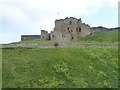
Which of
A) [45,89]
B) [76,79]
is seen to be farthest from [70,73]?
[45,89]

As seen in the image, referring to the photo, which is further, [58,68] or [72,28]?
[72,28]

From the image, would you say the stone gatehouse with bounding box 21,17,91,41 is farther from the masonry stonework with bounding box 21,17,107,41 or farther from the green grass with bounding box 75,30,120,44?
the green grass with bounding box 75,30,120,44

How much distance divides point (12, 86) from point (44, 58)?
10.8m

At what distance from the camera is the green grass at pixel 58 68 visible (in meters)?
49.4

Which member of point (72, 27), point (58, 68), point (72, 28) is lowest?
point (58, 68)

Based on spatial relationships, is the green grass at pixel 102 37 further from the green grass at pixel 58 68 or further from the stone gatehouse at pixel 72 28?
the green grass at pixel 58 68

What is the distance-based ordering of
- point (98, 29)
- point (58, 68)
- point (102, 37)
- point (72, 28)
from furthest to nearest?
point (98, 29) < point (72, 28) < point (102, 37) < point (58, 68)

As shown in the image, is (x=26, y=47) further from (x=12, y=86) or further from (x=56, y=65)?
(x=12, y=86)

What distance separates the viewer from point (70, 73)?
172ft

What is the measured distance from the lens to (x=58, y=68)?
176 feet

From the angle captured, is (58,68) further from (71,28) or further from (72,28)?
(71,28)

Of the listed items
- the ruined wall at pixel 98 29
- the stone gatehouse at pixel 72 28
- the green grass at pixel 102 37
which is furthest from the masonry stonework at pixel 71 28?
the ruined wall at pixel 98 29

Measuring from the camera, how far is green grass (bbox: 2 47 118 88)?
1946 inches

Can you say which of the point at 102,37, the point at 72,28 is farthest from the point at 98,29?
the point at 102,37
